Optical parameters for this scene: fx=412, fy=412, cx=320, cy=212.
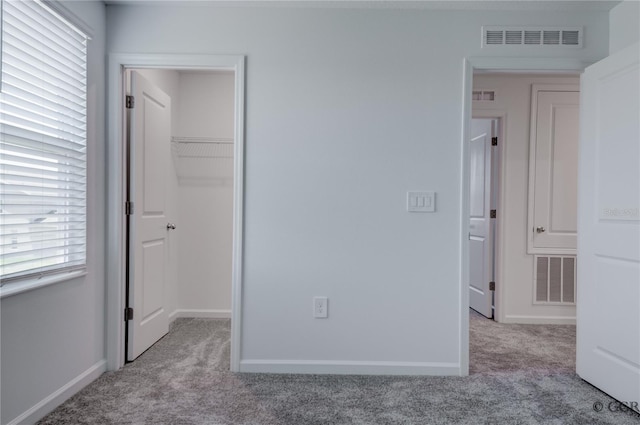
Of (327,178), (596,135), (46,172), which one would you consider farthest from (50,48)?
(596,135)

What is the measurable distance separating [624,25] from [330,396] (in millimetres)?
2842

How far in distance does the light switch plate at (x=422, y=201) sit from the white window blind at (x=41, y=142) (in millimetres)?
1996

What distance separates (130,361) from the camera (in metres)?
2.80

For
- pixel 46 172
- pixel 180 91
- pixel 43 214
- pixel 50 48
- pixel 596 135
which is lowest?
pixel 43 214

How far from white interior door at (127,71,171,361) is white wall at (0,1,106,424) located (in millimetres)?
210

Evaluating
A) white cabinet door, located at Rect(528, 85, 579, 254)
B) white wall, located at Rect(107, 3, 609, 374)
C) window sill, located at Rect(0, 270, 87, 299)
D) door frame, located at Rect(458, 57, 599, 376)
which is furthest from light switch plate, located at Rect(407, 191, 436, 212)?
window sill, located at Rect(0, 270, 87, 299)

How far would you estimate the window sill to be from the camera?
1824mm

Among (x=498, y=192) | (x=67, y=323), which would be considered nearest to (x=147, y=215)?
(x=67, y=323)

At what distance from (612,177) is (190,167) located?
333 centimetres

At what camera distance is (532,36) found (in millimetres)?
2652

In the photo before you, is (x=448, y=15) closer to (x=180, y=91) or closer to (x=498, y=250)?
(x=498, y=250)

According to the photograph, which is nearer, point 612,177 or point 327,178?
point 612,177

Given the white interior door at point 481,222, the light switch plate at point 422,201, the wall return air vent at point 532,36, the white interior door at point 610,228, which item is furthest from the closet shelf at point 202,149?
the white interior door at point 610,228

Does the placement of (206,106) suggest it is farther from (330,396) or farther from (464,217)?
(330,396)
